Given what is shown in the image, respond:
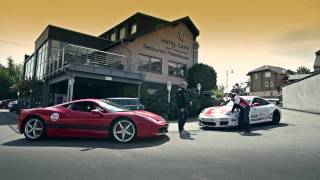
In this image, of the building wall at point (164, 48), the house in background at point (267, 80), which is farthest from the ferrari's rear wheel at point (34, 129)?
the house in background at point (267, 80)

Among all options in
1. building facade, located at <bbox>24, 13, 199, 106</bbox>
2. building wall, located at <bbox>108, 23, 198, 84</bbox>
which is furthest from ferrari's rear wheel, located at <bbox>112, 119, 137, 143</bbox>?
building wall, located at <bbox>108, 23, 198, 84</bbox>

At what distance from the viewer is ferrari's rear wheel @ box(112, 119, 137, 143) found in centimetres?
672

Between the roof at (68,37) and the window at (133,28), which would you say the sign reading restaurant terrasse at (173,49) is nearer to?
the window at (133,28)

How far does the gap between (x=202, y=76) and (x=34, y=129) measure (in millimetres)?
18794

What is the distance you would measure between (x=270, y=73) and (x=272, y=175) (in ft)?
186

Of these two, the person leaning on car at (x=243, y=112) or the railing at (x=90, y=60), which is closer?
the person leaning on car at (x=243, y=112)

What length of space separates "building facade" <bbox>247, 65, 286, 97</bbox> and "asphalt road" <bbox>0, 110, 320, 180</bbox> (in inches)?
2001

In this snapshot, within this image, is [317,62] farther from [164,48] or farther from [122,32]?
[122,32]

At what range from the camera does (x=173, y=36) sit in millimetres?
24531

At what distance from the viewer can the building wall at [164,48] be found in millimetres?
21297

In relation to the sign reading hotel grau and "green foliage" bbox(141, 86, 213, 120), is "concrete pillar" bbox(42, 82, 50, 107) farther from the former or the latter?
the sign reading hotel grau

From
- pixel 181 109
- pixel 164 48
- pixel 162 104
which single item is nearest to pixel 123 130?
pixel 181 109

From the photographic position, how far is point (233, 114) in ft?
30.8

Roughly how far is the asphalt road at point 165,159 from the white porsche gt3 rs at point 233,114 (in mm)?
2066
